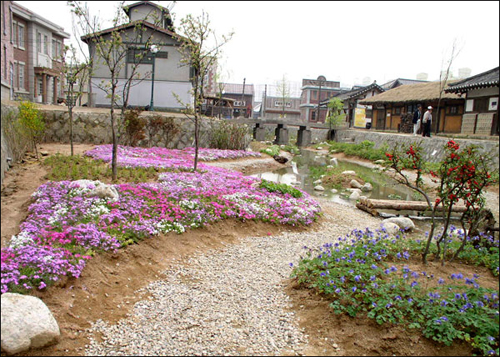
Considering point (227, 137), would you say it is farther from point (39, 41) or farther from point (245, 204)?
point (39, 41)

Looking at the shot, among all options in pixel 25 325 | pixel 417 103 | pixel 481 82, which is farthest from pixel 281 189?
pixel 417 103

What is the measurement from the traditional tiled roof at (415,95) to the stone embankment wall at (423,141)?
11.3ft

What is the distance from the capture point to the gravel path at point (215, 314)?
3.96m

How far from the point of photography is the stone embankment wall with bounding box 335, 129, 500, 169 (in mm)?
20062

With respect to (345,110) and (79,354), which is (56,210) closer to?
(79,354)

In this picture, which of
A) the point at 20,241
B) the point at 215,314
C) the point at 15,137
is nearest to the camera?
the point at 215,314

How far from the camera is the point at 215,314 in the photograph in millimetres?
4676

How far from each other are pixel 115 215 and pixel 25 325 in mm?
3472

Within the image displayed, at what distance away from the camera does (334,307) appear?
4.44 meters

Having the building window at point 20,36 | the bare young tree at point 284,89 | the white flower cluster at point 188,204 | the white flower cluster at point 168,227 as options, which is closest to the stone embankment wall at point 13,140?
the white flower cluster at point 188,204

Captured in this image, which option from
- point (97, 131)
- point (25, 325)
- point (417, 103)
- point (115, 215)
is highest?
point (417, 103)

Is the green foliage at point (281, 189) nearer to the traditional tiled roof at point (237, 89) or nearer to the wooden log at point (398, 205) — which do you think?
the wooden log at point (398, 205)

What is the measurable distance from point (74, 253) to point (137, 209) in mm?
2293

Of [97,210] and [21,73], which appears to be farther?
[21,73]
